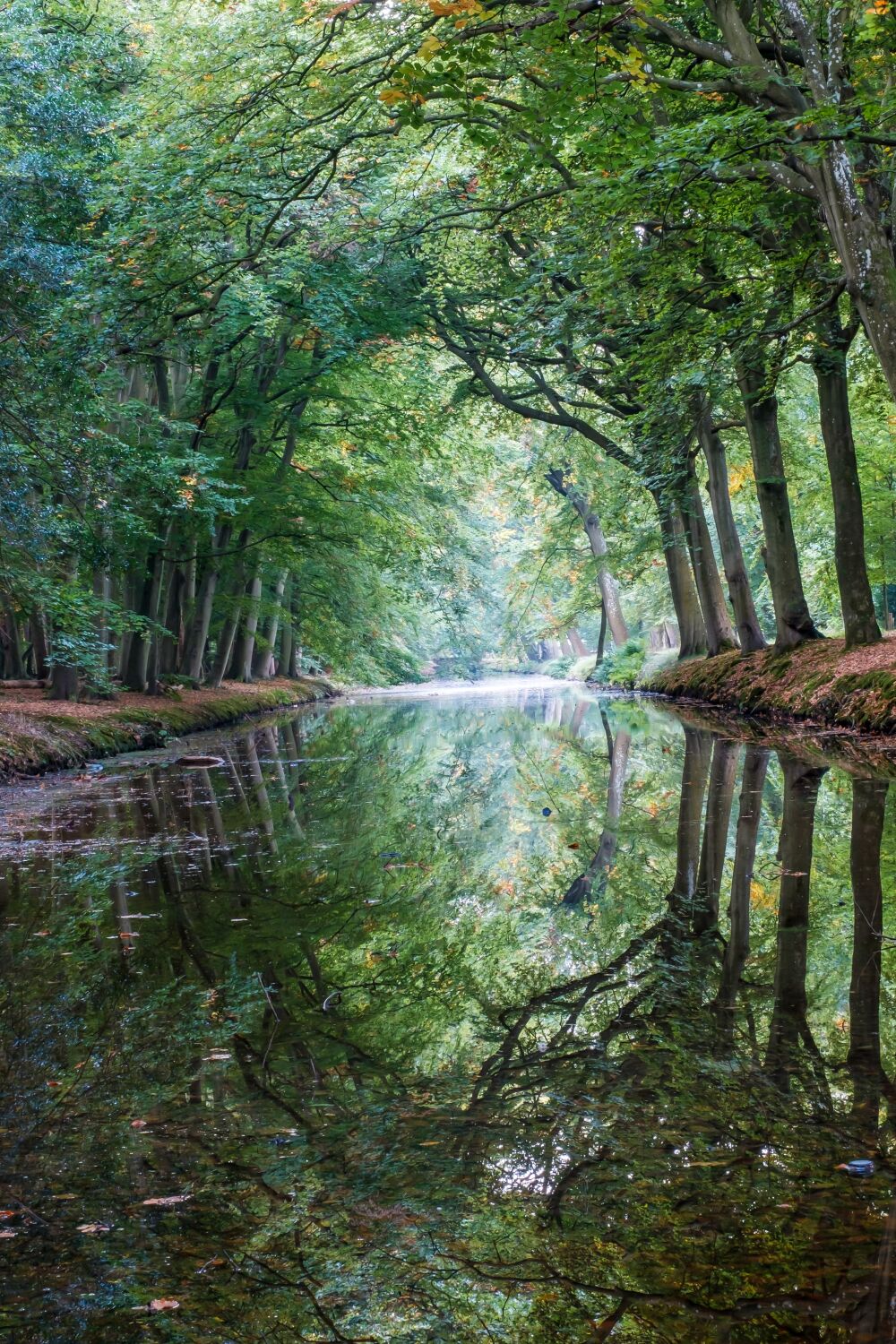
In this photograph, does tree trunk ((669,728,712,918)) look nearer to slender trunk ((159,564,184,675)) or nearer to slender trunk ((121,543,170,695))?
slender trunk ((121,543,170,695))

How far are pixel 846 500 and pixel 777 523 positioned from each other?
2.59m

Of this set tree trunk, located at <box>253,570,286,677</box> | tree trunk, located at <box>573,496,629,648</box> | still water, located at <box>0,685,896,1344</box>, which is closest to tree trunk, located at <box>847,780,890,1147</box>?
still water, located at <box>0,685,896,1344</box>

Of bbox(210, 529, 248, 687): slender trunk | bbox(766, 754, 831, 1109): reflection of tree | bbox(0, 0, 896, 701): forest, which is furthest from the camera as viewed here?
bbox(210, 529, 248, 687): slender trunk

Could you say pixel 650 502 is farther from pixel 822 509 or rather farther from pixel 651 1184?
pixel 651 1184

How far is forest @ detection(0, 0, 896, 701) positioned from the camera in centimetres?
908

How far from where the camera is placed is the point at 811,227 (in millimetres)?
11773

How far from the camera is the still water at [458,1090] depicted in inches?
70.2

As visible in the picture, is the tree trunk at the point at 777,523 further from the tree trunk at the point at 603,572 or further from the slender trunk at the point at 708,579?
the tree trunk at the point at 603,572

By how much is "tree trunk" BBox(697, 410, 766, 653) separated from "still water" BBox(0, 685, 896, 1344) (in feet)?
40.9

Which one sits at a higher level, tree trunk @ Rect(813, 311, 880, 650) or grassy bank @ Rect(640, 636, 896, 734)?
tree trunk @ Rect(813, 311, 880, 650)

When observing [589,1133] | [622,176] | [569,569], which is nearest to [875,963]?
[589,1133]

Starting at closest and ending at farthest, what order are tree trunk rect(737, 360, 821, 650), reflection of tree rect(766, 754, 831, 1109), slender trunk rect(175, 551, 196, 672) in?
reflection of tree rect(766, 754, 831, 1109) < tree trunk rect(737, 360, 821, 650) < slender trunk rect(175, 551, 196, 672)

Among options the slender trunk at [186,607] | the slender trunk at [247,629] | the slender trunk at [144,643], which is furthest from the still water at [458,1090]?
the slender trunk at [247,629]

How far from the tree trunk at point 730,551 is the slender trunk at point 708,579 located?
94 cm
